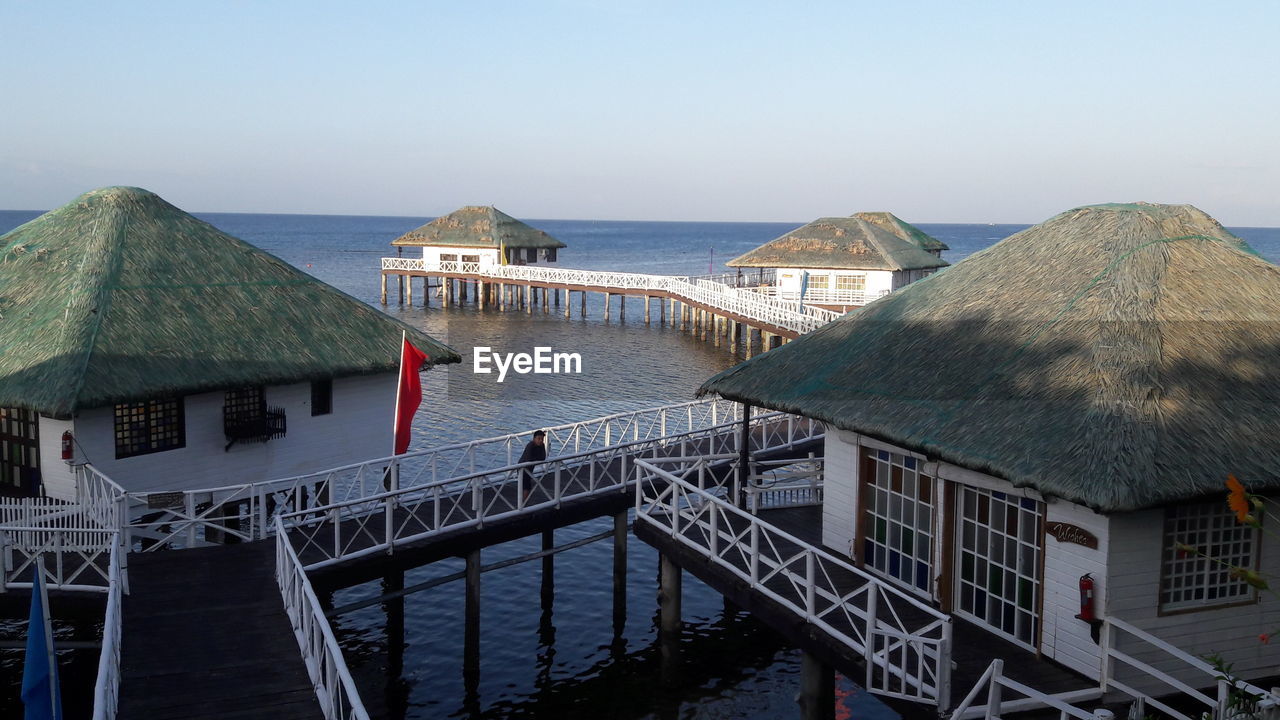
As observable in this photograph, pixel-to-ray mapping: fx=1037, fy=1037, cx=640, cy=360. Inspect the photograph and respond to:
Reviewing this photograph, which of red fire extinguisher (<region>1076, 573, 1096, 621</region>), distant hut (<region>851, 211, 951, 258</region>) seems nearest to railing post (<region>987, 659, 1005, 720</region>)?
red fire extinguisher (<region>1076, 573, 1096, 621</region>)

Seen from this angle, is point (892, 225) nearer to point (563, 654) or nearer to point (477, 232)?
point (477, 232)

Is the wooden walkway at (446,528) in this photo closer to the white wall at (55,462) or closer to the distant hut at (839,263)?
the white wall at (55,462)

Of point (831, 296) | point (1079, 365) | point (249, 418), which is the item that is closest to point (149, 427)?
point (249, 418)

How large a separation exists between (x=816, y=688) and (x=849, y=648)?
154 centimetres

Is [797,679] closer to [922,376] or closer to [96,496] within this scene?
[922,376]

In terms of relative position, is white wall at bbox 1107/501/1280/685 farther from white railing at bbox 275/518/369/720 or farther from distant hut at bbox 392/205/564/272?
distant hut at bbox 392/205/564/272

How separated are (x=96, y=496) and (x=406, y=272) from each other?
190 ft

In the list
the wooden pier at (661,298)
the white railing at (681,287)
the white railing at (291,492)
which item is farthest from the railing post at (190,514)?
the wooden pier at (661,298)

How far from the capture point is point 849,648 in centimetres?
1214

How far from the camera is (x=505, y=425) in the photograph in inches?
1353

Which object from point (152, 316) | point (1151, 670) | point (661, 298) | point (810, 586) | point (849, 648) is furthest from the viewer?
point (661, 298)

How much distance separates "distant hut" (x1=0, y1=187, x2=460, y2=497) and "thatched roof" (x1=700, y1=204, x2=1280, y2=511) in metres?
7.63

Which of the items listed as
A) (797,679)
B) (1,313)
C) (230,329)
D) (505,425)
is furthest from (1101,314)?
(505,425)

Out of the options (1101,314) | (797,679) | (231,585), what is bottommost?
(797,679)
